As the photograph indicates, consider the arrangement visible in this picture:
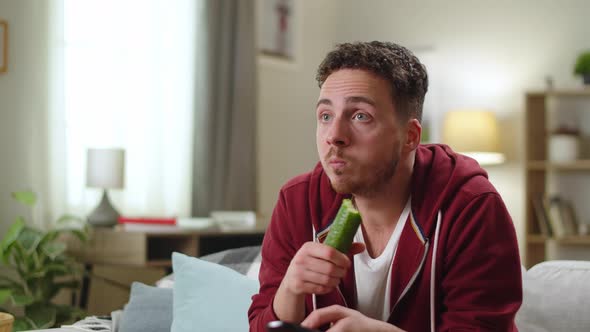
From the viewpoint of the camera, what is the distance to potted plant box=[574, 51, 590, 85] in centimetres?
476

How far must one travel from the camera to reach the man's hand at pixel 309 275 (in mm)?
1138

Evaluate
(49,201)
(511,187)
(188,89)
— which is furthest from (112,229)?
(511,187)

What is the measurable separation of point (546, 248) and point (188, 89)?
2489mm

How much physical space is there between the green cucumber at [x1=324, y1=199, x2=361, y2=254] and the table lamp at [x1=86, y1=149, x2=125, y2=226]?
8.69ft

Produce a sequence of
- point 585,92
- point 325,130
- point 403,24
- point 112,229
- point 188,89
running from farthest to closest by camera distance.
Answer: point 403,24, point 585,92, point 188,89, point 112,229, point 325,130

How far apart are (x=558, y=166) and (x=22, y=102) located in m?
3.15

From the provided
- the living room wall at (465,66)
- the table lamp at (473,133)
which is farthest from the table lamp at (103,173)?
the table lamp at (473,133)

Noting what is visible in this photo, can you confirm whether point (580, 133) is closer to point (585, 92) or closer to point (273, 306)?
point (585, 92)

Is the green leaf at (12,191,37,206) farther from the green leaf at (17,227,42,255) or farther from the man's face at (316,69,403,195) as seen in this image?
the man's face at (316,69,403,195)

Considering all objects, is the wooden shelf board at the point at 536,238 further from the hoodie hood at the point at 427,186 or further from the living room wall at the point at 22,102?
the hoodie hood at the point at 427,186

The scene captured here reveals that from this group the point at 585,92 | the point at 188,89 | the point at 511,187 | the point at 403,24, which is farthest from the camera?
the point at 403,24

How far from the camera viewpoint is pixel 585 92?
4738 mm

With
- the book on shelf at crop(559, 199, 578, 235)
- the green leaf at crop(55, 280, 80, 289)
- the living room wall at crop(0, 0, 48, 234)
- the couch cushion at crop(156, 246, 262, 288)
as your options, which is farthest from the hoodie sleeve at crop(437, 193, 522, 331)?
the book on shelf at crop(559, 199, 578, 235)

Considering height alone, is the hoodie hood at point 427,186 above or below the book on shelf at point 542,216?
above
